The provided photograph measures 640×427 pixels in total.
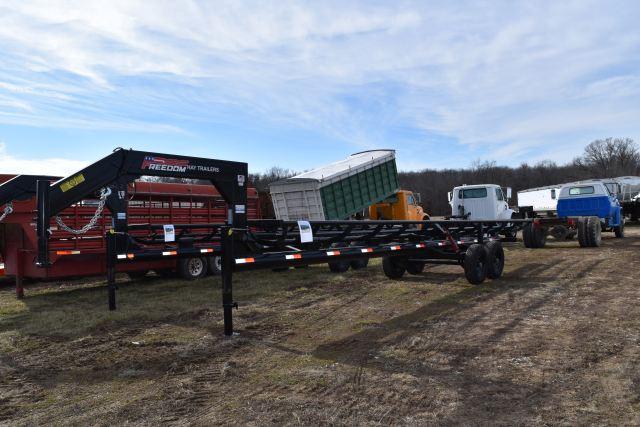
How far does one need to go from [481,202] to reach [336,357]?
1461 cm

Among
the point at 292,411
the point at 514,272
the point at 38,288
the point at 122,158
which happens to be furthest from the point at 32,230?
the point at 514,272

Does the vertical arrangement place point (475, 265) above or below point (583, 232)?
below

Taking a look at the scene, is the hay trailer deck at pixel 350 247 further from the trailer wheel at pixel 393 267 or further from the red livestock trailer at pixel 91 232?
the red livestock trailer at pixel 91 232

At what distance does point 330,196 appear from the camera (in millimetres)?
14344

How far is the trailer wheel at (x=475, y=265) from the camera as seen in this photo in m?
8.67

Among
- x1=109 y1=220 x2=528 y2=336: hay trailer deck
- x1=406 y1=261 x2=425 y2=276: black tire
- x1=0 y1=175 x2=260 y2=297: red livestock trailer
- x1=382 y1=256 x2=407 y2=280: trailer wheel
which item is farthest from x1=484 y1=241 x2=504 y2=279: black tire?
x1=0 y1=175 x2=260 y2=297: red livestock trailer

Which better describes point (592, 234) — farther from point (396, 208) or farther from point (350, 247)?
point (350, 247)

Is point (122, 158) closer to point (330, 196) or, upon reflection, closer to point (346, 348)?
point (346, 348)

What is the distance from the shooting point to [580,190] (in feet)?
58.1

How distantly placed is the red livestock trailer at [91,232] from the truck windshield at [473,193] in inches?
409

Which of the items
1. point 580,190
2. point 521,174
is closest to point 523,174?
point 521,174

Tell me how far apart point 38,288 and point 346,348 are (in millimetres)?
8219

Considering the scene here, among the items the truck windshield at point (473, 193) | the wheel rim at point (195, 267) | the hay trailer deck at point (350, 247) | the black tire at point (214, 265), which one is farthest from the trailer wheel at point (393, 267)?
the truck windshield at point (473, 193)

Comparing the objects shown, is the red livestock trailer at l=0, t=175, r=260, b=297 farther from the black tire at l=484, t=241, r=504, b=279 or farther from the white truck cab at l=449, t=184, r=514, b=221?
the white truck cab at l=449, t=184, r=514, b=221
